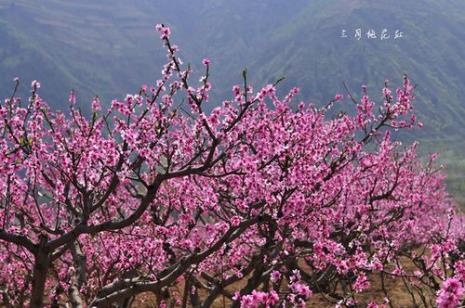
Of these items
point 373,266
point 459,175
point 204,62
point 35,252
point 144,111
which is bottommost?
point 373,266

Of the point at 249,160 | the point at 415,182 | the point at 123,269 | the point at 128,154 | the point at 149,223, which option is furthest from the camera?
the point at 415,182

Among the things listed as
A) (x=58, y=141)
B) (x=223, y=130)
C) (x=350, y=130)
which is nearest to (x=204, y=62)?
(x=223, y=130)

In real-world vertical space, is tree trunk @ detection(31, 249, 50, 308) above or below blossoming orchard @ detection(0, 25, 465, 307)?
below

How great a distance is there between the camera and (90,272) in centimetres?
1519

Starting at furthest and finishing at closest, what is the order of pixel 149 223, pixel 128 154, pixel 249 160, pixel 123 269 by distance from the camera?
pixel 149 223, pixel 123 269, pixel 249 160, pixel 128 154

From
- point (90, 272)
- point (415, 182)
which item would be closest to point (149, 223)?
point (90, 272)

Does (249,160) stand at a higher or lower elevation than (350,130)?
lower

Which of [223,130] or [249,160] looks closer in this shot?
[223,130]

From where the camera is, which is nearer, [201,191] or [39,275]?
[39,275]

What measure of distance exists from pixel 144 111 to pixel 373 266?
16.1 ft

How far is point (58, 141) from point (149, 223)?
15.2 feet

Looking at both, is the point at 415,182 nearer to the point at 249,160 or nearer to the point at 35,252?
the point at 249,160

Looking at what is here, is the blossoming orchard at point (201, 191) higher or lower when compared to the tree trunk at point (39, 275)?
higher

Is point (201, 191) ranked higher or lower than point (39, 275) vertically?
higher
